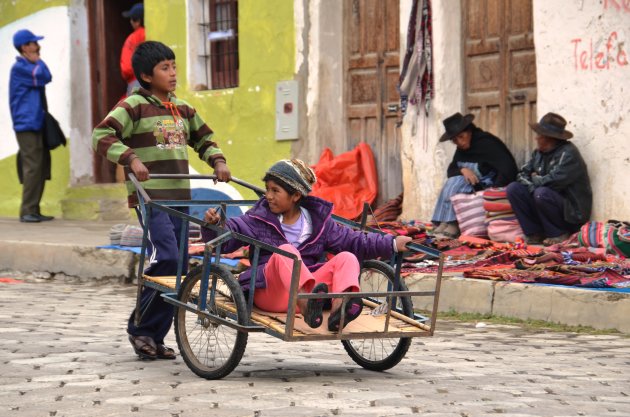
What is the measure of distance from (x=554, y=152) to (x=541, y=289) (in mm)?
2340

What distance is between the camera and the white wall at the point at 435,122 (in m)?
12.8

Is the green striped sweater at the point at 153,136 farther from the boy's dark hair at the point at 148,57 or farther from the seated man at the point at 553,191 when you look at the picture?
the seated man at the point at 553,191

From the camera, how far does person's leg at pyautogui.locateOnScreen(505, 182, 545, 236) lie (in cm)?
1136

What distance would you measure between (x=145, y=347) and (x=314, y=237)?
3.52ft

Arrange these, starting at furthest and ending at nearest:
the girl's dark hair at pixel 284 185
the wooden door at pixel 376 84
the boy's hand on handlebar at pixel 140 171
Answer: the wooden door at pixel 376 84, the boy's hand on handlebar at pixel 140 171, the girl's dark hair at pixel 284 185

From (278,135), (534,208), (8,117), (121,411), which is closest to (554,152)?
(534,208)

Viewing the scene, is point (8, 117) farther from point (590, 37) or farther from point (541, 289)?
point (541, 289)

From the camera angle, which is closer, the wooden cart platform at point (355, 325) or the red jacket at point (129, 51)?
the wooden cart platform at point (355, 325)

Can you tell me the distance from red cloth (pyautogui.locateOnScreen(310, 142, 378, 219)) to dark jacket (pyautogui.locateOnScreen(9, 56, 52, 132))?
3848mm

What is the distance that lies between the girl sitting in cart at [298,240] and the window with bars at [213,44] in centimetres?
908

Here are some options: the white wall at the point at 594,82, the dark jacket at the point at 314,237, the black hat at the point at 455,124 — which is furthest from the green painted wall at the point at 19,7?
the dark jacket at the point at 314,237

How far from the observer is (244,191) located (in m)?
15.0

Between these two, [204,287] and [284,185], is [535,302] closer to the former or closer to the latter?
[284,185]

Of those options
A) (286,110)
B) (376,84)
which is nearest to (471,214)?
(376,84)
